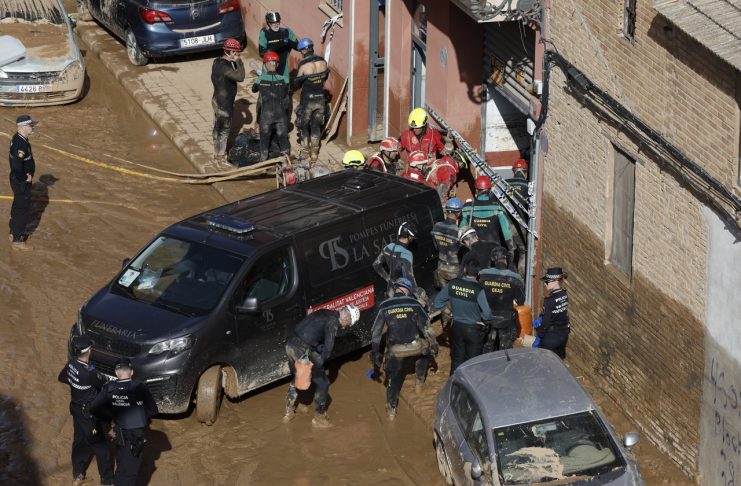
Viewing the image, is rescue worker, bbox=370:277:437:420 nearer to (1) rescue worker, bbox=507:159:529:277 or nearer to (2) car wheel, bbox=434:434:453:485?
(2) car wheel, bbox=434:434:453:485

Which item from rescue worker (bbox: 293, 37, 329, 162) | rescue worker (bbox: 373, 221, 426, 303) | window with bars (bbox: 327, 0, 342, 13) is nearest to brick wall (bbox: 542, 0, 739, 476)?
rescue worker (bbox: 373, 221, 426, 303)

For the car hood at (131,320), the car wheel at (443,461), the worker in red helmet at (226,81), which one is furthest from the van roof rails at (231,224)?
the worker in red helmet at (226,81)

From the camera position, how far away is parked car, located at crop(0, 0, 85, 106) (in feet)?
72.6

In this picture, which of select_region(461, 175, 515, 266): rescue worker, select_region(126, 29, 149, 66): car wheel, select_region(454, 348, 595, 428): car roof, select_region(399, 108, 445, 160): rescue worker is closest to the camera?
select_region(454, 348, 595, 428): car roof

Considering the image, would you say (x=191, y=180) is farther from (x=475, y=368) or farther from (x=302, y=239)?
(x=475, y=368)

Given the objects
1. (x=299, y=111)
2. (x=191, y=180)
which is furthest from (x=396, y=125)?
(x=191, y=180)

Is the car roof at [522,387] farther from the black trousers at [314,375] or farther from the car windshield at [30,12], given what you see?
the car windshield at [30,12]

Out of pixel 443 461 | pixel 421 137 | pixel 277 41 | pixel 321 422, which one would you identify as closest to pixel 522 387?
pixel 443 461

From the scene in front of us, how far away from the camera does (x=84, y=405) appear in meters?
12.0

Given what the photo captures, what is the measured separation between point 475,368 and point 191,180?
8.77 m

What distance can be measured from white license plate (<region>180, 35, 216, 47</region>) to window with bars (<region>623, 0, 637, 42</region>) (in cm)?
1247

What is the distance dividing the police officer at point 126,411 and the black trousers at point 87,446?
0.69 ft

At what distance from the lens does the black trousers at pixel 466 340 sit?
45.9 feet

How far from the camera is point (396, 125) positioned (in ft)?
68.4
